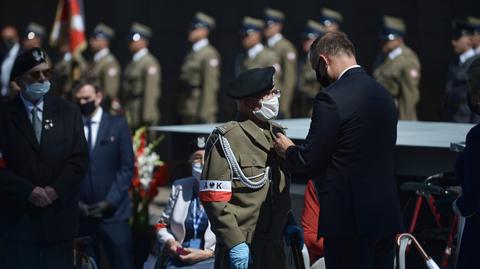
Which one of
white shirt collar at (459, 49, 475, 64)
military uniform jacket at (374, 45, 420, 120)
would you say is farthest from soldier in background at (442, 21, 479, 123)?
military uniform jacket at (374, 45, 420, 120)

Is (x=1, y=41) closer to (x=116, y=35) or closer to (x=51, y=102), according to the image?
(x=116, y=35)

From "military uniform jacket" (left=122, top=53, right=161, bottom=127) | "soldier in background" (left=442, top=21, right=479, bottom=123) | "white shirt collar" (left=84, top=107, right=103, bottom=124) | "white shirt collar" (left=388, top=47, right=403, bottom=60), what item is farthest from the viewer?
"military uniform jacket" (left=122, top=53, right=161, bottom=127)

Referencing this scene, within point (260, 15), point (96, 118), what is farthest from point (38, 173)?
point (260, 15)

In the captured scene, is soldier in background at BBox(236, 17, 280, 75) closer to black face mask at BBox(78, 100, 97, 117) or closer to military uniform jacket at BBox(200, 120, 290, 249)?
black face mask at BBox(78, 100, 97, 117)

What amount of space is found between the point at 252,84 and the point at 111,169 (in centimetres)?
271

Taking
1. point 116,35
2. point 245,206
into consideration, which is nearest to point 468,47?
point 245,206

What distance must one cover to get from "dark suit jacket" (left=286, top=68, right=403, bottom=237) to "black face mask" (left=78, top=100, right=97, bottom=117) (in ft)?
9.66

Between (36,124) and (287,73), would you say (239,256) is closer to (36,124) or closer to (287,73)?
(36,124)

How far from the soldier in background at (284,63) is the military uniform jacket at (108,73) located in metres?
2.79

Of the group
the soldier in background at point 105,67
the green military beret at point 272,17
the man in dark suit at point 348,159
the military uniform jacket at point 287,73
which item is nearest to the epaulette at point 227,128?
the man in dark suit at point 348,159

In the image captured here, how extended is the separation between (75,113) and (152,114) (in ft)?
30.0

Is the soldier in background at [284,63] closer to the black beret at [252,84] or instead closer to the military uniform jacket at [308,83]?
the military uniform jacket at [308,83]

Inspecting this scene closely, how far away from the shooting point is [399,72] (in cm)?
1311

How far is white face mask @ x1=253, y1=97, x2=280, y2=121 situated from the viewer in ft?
19.7
